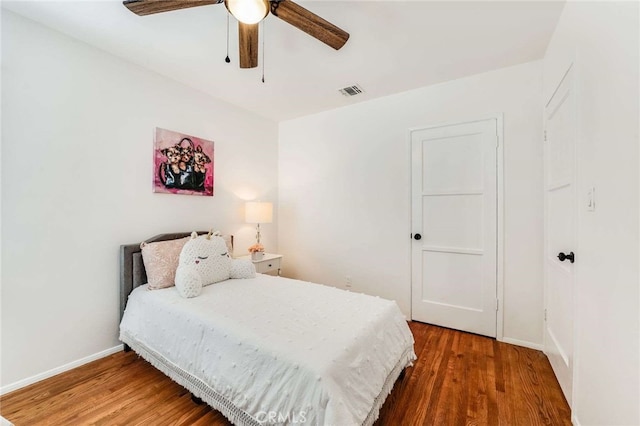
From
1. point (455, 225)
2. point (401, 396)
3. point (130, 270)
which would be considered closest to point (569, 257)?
point (455, 225)

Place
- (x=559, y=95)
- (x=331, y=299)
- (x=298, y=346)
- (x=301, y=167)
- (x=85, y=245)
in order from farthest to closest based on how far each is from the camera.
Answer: (x=301, y=167)
(x=85, y=245)
(x=331, y=299)
(x=559, y=95)
(x=298, y=346)

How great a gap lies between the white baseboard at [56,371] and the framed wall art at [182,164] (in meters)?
1.41

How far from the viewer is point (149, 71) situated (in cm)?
249

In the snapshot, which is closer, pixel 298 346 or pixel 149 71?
pixel 298 346

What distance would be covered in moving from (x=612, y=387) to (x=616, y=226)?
0.65m

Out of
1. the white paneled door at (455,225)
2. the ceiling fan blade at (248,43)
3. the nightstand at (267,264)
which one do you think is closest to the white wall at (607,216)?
the white paneled door at (455,225)

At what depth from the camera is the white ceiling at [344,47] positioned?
1.75 m

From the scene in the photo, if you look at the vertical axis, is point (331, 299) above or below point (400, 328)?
above

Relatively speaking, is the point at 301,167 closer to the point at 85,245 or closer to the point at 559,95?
the point at 85,245

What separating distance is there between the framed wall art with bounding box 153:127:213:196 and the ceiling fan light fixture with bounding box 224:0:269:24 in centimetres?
162

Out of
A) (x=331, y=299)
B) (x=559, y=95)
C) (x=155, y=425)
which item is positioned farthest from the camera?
(x=331, y=299)

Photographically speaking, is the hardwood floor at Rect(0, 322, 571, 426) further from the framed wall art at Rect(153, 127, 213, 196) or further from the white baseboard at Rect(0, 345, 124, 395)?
the framed wall art at Rect(153, 127, 213, 196)

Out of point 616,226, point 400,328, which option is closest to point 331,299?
point 400,328

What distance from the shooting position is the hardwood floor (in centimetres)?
155
